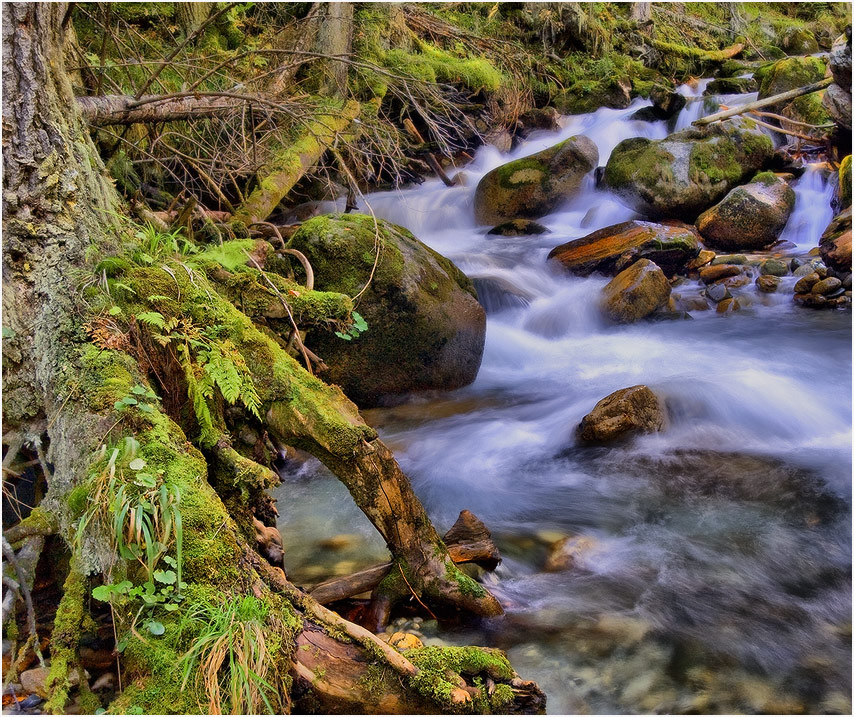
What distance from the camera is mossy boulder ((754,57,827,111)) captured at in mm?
12406

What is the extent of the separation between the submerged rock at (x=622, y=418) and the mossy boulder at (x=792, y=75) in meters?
9.39

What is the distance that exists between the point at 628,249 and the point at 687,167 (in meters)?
2.43

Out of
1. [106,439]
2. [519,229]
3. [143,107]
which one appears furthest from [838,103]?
[106,439]

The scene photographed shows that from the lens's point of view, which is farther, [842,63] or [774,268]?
[774,268]

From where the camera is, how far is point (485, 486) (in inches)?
205

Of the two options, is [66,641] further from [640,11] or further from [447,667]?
[640,11]

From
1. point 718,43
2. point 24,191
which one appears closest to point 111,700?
point 24,191

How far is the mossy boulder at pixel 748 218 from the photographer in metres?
9.80

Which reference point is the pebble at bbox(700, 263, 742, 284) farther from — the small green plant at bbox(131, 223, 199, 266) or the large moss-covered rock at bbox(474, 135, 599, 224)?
the small green plant at bbox(131, 223, 199, 266)

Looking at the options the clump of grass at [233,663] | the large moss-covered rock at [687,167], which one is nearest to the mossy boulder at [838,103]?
the large moss-covered rock at [687,167]

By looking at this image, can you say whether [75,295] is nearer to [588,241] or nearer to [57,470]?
[57,470]

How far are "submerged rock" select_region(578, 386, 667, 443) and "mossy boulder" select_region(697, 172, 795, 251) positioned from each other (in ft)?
17.2

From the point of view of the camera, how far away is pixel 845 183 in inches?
386

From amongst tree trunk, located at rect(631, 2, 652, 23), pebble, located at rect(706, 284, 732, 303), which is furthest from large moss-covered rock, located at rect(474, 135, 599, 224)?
tree trunk, located at rect(631, 2, 652, 23)
